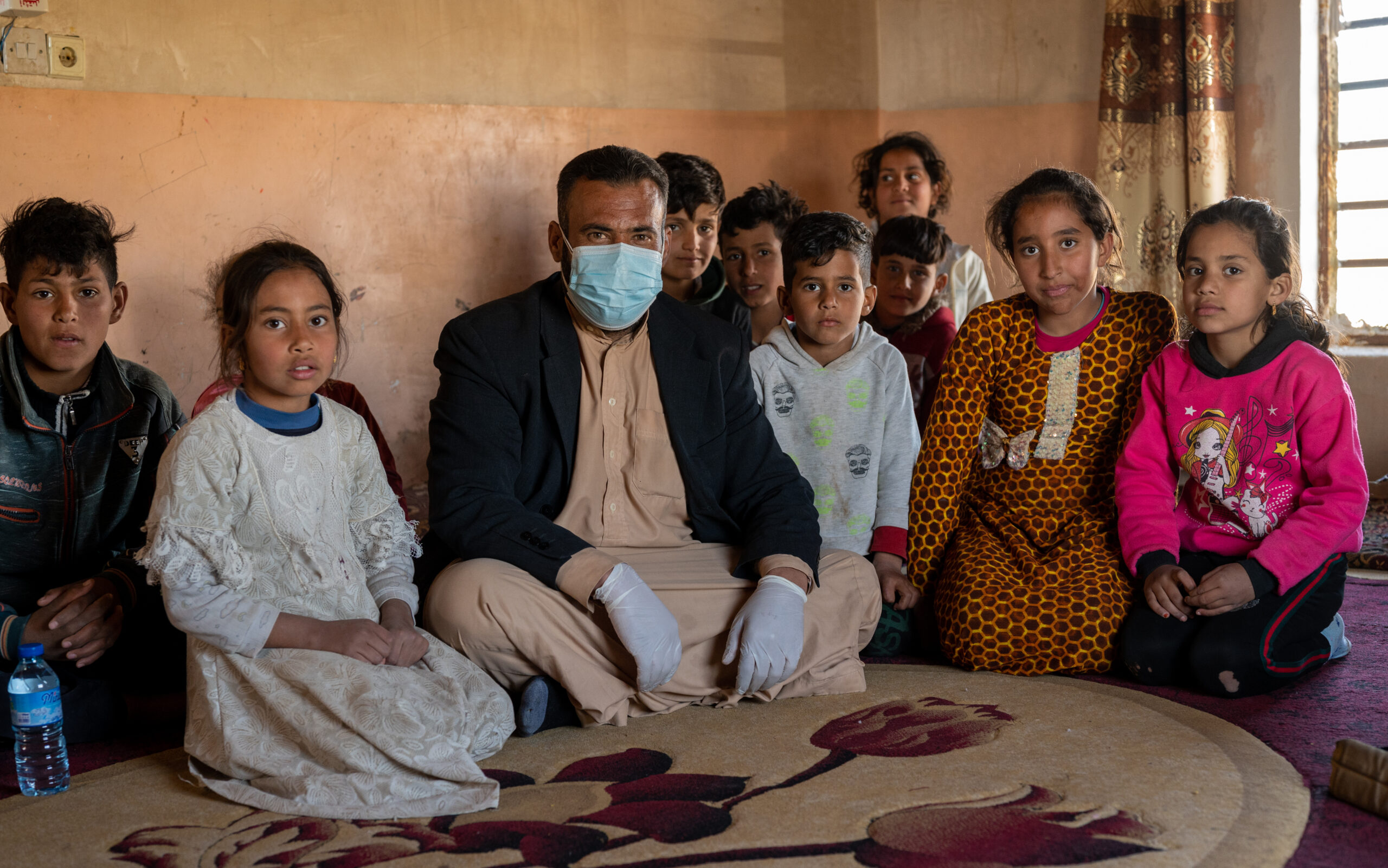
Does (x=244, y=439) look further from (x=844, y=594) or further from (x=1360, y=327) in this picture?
(x=1360, y=327)

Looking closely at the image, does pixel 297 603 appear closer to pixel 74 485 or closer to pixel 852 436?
pixel 74 485

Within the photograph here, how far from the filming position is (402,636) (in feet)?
6.41

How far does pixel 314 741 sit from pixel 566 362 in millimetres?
919

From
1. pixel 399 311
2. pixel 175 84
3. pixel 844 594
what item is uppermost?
pixel 175 84

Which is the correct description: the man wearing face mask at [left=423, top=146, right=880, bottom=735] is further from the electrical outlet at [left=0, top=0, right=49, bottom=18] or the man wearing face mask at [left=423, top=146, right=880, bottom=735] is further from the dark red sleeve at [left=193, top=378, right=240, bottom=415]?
the electrical outlet at [left=0, top=0, right=49, bottom=18]

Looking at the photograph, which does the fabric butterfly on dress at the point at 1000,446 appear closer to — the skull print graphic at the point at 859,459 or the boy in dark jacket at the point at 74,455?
the skull print graphic at the point at 859,459

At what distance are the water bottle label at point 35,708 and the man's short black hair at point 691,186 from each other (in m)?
2.19

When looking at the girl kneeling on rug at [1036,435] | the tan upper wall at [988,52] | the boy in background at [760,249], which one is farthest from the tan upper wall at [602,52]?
the girl kneeling on rug at [1036,435]

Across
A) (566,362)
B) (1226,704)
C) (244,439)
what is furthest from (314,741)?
(1226,704)

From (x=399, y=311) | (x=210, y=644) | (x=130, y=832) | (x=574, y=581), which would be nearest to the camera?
(x=130, y=832)

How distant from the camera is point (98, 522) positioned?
238 cm

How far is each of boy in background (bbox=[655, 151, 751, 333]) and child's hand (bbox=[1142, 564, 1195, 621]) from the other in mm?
1566

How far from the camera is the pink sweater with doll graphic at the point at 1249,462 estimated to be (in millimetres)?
2258

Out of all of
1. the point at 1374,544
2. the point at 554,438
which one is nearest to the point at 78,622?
the point at 554,438
